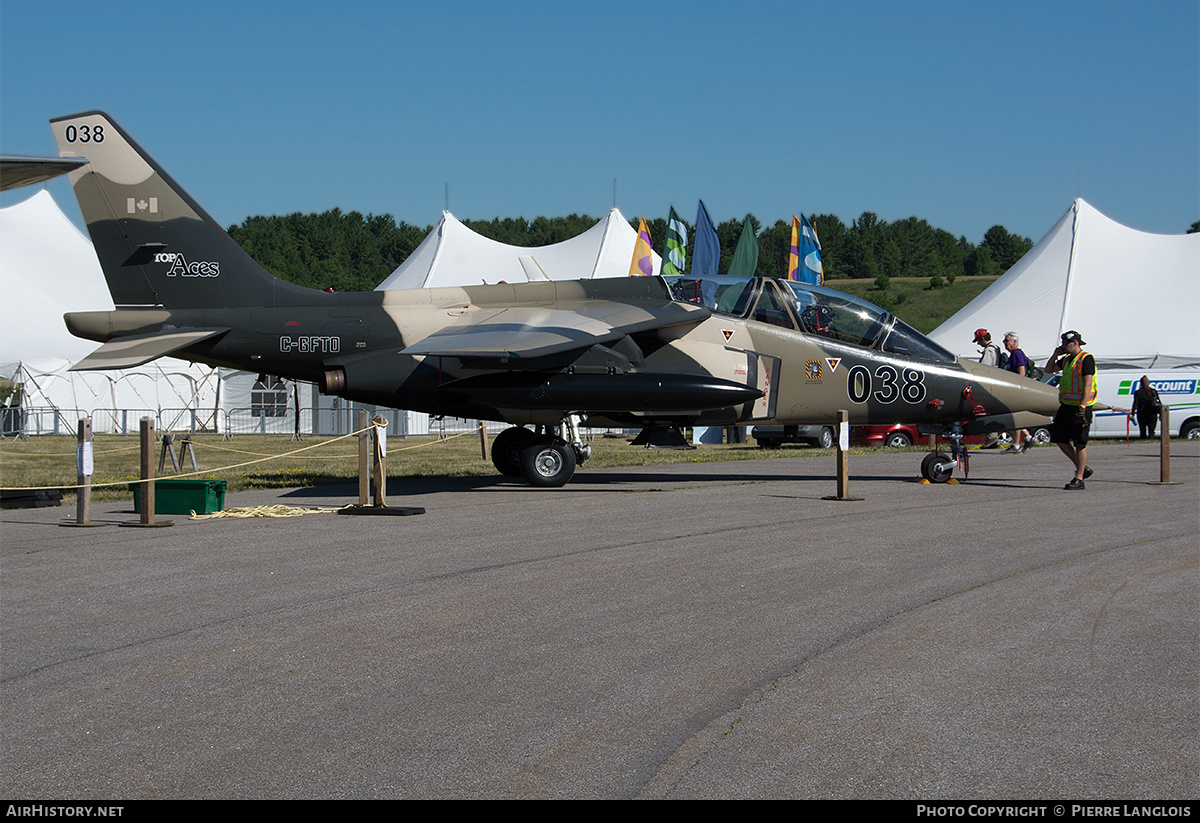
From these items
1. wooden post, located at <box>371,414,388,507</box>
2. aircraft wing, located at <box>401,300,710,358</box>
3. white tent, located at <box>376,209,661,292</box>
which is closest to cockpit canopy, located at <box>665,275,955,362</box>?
aircraft wing, located at <box>401,300,710,358</box>

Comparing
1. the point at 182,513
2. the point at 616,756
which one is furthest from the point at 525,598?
the point at 182,513

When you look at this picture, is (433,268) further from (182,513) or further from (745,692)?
(745,692)

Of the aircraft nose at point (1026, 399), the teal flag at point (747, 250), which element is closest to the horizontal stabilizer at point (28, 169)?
the aircraft nose at point (1026, 399)

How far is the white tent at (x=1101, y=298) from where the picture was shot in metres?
33.5

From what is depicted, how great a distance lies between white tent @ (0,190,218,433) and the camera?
40.4m

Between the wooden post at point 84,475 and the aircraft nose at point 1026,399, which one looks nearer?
the wooden post at point 84,475

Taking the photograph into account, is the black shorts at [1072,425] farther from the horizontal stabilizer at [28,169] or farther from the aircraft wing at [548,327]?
the horizontal stabilizer at [28,169]

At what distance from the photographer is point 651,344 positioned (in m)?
14.9

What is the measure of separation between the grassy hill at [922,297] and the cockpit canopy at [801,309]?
4051 inches

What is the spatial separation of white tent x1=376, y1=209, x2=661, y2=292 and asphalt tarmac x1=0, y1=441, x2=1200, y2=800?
1224 inches

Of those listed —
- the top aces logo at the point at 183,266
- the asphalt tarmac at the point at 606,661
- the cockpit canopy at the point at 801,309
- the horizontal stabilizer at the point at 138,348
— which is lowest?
the asphalt tarmac at the point at 606,661

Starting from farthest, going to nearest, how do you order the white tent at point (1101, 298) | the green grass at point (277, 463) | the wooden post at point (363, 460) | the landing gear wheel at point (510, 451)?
the white tent at point (1101, 298) < the green grass at point (277, 463) < the landing gear wheel at point (510, 451) < the wooden post at point (363, 460)

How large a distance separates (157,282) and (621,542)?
29.7 ft

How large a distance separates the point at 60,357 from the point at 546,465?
1397 inches
